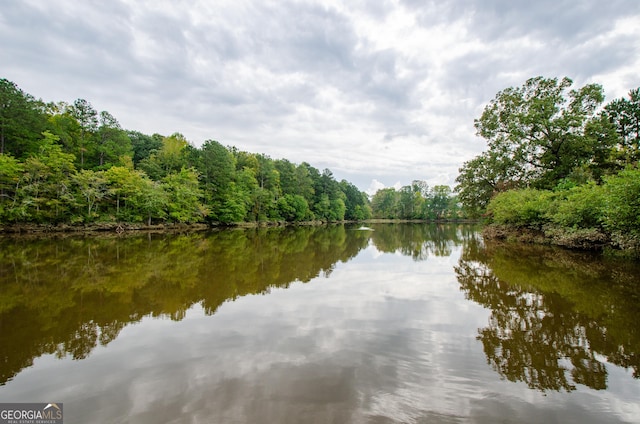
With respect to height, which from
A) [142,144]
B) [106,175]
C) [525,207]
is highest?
[142,144]

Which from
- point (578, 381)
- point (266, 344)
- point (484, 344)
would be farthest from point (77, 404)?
point (578, 381)

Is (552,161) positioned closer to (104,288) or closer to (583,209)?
(583,209)

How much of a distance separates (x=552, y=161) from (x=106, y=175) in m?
38.1

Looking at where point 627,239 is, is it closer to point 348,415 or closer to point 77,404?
point 348,415

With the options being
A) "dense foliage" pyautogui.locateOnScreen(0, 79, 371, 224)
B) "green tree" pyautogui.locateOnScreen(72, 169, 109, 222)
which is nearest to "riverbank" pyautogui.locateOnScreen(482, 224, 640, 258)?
"dense foliage" pyautogui.locateOnScreen(0, 79, 371, 224)

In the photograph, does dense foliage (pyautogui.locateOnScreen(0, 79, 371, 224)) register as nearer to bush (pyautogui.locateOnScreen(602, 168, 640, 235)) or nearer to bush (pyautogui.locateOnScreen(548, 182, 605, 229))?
bush (pyautogui.locateOnScreen(548, 182, 605, 229))

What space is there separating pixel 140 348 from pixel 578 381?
5421 millimetres

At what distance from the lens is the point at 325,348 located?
166 inches

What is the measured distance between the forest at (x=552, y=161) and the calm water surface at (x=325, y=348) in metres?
6.46

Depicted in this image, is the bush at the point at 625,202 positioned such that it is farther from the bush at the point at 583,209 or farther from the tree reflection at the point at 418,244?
the tree reflection at the point at 418,244

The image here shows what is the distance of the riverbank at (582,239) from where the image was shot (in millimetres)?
11318

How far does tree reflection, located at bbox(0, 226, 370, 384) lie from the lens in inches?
184

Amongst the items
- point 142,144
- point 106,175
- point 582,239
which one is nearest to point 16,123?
point 106,175

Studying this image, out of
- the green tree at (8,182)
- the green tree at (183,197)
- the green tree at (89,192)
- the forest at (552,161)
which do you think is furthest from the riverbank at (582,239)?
the green tree at (8,182)
